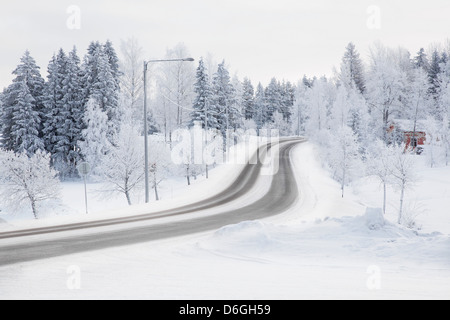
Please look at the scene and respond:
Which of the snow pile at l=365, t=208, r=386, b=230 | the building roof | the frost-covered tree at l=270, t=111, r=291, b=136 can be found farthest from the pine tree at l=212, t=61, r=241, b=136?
the snow pile at l=365, t=208, r=386, b=230

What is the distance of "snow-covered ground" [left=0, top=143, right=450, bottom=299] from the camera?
5.62 meters

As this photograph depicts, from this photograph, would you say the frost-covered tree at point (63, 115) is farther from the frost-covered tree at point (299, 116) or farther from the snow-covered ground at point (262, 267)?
the frost-covered tree at point (299, 116)

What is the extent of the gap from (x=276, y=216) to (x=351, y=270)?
8.70 meters

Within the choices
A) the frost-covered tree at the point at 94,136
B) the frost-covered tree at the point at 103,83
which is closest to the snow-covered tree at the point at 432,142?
the frost-covered tree at the point at 103,83

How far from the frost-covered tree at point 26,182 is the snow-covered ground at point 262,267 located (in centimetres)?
1970

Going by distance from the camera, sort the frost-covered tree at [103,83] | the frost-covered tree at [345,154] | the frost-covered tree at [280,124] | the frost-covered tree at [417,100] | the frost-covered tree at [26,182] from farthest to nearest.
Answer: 1. the frost-covered tree at [280,124]
2. the frost-covered tree at [417,100]
3. the frost-covered tree at [103,83]
4. the frost-covered tree at [345,154]
5. the frost-covered tree at [26,182]

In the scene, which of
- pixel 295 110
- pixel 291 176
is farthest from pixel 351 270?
pixel 295 110

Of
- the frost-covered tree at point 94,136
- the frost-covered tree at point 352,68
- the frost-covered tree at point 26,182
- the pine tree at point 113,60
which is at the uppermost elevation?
the frost-covered tree at point 352,68

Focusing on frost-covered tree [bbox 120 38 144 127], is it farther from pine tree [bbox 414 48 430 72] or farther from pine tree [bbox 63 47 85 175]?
pine tree [bbox 414 48 430 72]

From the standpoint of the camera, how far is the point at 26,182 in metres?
28.8

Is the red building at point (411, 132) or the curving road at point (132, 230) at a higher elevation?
the red building at point (411, 132)

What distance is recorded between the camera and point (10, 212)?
29.6m

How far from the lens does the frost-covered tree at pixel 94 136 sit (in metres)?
38.4

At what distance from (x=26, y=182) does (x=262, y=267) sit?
92.1ft
